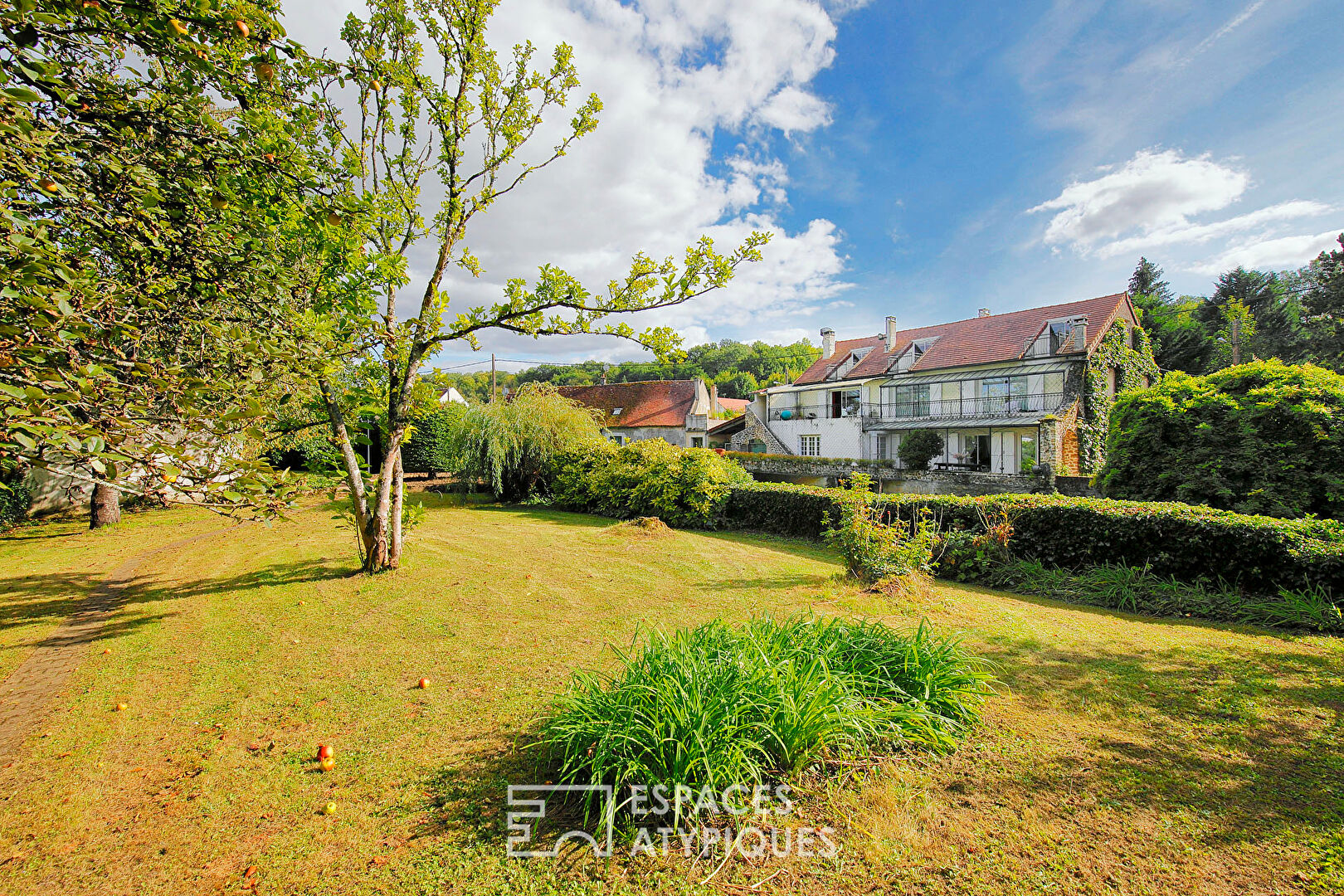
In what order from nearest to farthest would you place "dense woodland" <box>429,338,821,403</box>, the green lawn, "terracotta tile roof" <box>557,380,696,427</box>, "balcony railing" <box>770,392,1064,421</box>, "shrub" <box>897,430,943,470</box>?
the green lawn, "balcony railing" <box>770,392,1064,421</box>, "shrub" <box>897,430,943,470</box>, "terracotta tile roof" <box>557,380,696,427</box>, "dense woodland" <box>429,338,821,403</box>

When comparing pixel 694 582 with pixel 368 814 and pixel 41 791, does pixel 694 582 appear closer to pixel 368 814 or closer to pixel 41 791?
pixel 368 814

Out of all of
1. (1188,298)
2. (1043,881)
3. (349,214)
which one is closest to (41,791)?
(349,214)

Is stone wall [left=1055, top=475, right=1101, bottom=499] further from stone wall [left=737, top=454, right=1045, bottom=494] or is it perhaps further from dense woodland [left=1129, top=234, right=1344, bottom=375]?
dense woodland [left=1129, top=234, right=1344, bottom=375]

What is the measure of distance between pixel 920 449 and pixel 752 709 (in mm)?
25645

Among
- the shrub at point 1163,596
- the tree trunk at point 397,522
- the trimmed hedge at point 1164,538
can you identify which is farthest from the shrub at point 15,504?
the shrub at point 1163,596

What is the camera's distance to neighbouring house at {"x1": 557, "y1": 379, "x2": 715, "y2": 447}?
3531cm

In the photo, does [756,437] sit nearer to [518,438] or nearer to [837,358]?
[837,358]

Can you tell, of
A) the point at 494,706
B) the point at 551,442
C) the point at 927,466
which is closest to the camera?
the point at 494,706

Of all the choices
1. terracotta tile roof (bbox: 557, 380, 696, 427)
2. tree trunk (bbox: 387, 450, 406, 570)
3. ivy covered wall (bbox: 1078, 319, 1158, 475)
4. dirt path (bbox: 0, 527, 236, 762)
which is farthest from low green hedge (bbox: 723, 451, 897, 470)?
dirt path (bbox: 0, 527, 236, 762)

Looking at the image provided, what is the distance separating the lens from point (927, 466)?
25641 mm

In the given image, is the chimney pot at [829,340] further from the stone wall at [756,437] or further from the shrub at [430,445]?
the shrub at [430,445]

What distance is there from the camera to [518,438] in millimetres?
19391

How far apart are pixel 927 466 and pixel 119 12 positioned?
91.3ft

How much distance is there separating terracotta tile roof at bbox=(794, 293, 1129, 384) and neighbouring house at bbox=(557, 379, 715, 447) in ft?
26.9
